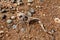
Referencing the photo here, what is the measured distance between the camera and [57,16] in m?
2.74

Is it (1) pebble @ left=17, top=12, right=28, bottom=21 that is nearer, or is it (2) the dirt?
(2) the dirt

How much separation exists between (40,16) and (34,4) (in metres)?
0.31

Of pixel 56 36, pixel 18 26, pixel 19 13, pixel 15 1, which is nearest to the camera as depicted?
pixel 56 36

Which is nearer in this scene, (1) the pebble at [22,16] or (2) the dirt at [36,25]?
(2) the dirt at [36,25]

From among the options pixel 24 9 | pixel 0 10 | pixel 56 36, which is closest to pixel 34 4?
pixel 24 9

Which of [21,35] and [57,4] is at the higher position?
[57,4]

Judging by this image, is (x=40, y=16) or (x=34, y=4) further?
(x=34, y=4)

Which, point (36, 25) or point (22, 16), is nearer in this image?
point (36, 25)

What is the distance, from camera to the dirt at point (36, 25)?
2502 mm

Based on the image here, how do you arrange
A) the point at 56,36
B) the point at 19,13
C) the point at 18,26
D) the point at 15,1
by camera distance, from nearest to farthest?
the point at 56,36, the point at 18,26, the point at 19,13, the point at 15,1

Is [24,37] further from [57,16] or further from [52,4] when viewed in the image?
[52,4]

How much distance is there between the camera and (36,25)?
263 centimetres

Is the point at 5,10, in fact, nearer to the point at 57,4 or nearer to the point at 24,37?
the point at 24,37

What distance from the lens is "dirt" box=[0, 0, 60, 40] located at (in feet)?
8.21
